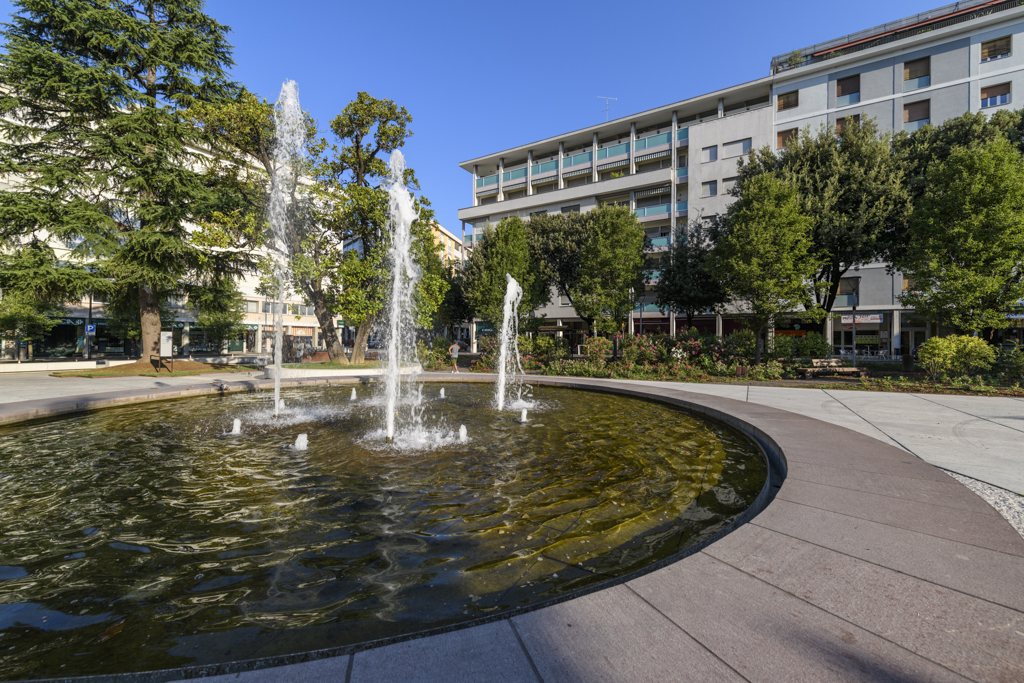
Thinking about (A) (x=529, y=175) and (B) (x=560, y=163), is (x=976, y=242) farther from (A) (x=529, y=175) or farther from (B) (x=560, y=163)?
(A) (x=529, y=175)

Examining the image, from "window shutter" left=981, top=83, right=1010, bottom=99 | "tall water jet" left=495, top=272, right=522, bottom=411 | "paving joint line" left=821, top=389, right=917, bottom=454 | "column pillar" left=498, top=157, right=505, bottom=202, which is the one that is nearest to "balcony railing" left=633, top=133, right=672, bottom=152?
"column pillar" left=498, top=157, right=505, bottom=202

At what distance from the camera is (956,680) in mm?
1766

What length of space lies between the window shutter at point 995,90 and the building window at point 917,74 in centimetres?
308

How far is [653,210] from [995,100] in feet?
74.0

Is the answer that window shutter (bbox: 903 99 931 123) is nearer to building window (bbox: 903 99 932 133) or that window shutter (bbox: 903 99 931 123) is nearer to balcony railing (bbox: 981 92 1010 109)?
building window (bbox: 903 99 932 133)

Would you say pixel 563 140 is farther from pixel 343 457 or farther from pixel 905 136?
pixel 343 457

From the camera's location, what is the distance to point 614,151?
142 ft

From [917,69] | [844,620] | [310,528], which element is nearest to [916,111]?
[917,69]

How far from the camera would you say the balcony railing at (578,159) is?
44625 mm

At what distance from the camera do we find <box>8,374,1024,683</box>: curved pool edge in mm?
1853

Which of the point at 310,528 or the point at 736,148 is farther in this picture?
the point at 736,148

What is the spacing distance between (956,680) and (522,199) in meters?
48.4

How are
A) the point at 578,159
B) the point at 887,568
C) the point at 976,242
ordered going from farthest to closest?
the point at 578,159 → the point at 976,242 → the point at 887,568

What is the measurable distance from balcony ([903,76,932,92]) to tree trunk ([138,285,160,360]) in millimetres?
→ 50048
